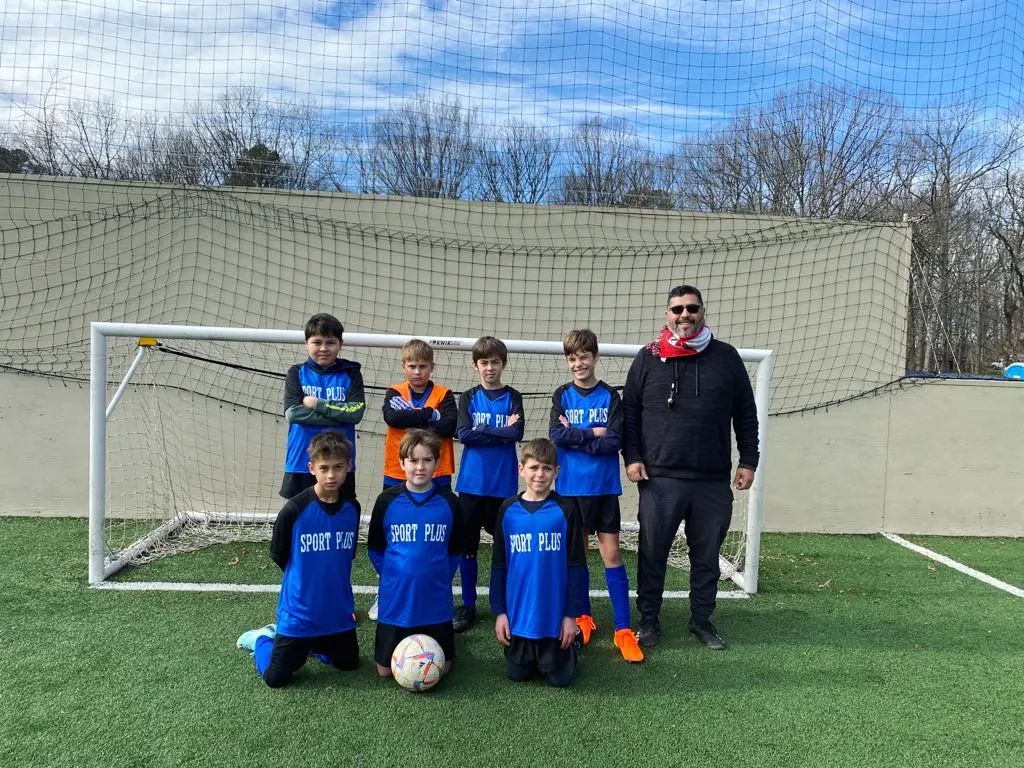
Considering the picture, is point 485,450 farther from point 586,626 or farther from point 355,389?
point 586,626

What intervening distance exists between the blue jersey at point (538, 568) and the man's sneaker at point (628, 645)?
18.7 inches

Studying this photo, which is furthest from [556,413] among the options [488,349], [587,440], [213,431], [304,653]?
[213,431]

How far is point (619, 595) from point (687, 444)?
0.81 metres

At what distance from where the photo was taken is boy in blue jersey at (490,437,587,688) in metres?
2.66

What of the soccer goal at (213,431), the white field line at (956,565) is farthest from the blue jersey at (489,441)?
the white field line at (956,565)

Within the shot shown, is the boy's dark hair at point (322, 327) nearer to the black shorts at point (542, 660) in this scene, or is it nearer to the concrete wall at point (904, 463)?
the black shorts at point (542, 660)

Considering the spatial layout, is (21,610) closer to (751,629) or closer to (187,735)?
(187,735)

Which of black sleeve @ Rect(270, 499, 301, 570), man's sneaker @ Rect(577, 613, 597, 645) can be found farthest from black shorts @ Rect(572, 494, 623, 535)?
black sleeve @ Rect(270, 499, 301, 570)

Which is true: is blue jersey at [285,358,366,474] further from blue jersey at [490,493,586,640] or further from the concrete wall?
the concrete wall

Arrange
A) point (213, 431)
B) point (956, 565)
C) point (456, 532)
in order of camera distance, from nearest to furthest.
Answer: point (456, 532)
point (956, 565)
point (213, 431)

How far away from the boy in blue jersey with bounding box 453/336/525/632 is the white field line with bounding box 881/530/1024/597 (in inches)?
137

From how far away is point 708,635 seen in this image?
316 centimetres

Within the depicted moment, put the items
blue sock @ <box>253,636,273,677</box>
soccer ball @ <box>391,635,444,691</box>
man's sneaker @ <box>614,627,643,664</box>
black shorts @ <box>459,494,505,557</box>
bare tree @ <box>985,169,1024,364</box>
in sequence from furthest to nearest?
bare tree @ <box>985,169,1024,364</box>
black shorts @ <box>459,494,505,557</box>
man's sneaker @ <box>614,627,643,664</box>
blue sock @ <box>253,636,273,677</box>
soccer ball @ <box>391,635,444,691</box>

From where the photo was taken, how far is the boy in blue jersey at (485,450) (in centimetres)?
320
